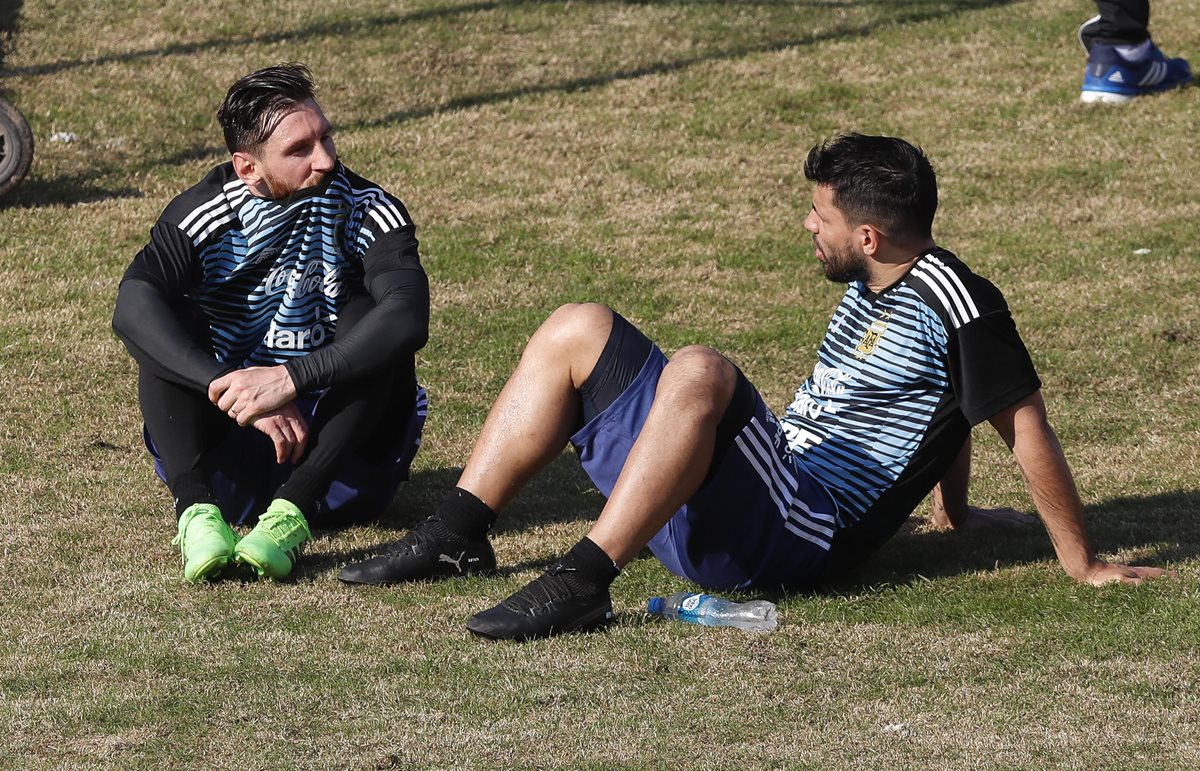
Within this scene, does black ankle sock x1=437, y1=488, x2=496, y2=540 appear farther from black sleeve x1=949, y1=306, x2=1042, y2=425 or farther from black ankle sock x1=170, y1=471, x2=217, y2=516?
black sleeve x1=949, y1=306, x2=1042, y2=425

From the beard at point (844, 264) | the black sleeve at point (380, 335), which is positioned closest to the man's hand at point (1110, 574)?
the beard at point (844, 264)

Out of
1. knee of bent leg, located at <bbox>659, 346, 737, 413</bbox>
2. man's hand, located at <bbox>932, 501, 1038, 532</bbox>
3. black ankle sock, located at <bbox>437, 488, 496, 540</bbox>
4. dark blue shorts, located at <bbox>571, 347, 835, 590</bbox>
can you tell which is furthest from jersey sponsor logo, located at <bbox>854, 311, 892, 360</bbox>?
black ankle sock, located at <bbox>437, 488, 496, 540</bbox>

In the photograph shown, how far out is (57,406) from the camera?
649 cm

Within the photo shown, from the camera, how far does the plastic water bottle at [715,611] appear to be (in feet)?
14.0

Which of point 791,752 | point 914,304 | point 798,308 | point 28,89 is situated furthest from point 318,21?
point 791,752

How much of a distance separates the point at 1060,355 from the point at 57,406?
4.14m

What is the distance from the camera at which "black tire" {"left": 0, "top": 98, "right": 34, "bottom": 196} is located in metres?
8.45

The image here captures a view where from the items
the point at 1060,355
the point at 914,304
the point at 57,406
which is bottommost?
the point at 1060,355

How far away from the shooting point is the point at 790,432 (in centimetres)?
455

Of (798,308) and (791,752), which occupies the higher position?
(791,752)

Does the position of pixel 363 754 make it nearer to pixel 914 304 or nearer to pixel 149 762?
pixel 149 762

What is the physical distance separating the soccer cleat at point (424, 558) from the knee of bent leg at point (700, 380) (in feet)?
2.67

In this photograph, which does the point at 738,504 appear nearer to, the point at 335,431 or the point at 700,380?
the point at 700,380

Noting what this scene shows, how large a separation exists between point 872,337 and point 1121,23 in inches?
276
